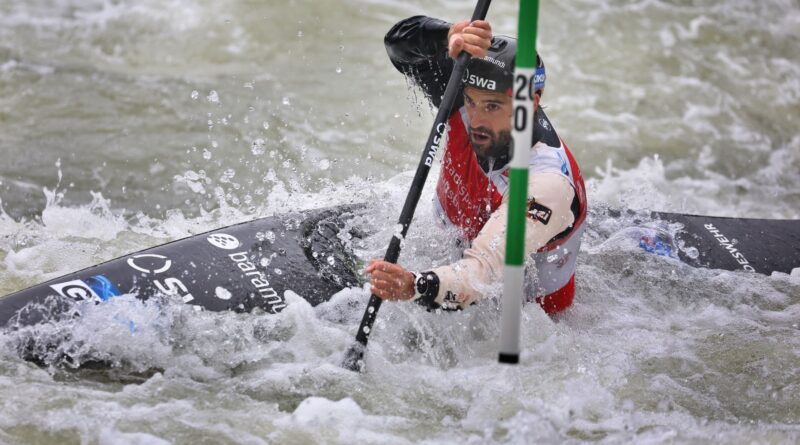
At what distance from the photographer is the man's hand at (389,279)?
3.27 meters

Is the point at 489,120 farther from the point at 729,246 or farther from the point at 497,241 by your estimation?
the point at 729,246

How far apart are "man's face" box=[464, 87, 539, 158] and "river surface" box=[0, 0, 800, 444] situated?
557mm

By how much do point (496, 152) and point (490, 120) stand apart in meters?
0.13

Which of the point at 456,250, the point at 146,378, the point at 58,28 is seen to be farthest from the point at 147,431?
the point at 58,28

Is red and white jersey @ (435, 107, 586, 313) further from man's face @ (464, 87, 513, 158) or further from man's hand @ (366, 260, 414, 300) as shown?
man's hand @ (366, 260, 414, 300)

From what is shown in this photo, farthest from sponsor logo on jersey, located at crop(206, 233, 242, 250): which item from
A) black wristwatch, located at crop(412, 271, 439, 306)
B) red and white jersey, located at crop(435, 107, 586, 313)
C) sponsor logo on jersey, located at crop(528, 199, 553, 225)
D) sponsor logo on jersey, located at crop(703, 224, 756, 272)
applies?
sponsor logo on jersey, located at crop(703, 224, 756, 272)

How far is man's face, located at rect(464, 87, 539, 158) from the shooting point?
146 inches

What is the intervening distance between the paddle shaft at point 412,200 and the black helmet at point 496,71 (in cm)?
5

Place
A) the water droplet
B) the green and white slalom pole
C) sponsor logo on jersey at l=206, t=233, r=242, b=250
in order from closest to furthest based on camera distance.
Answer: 1. the green and white slalom pole
2. sponsor logo on jersey at l=206, t=233, r=242, b=250
3. the water droplet

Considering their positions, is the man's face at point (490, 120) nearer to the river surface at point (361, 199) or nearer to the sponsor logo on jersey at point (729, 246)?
the river surface at point (361, 199)

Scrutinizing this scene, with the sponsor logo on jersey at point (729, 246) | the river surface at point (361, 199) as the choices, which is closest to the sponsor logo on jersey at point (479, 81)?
the river surface at point (361, 199)

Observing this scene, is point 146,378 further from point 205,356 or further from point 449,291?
point 449,291

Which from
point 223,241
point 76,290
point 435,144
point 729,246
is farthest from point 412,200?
point 729,246

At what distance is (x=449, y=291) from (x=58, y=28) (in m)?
6.89
